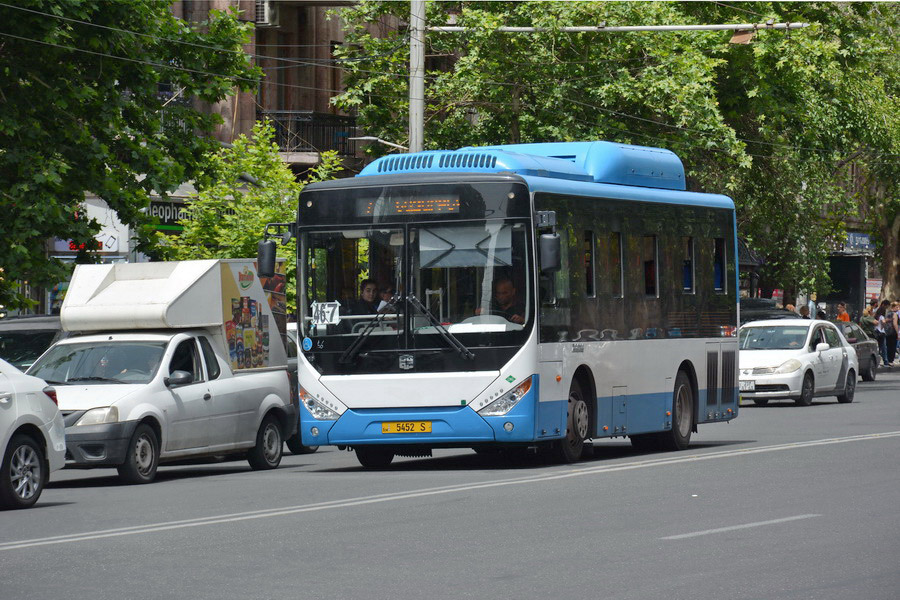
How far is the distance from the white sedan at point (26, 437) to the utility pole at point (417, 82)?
11934 millimetres

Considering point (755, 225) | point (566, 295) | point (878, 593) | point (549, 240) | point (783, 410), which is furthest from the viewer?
point (755, 225)

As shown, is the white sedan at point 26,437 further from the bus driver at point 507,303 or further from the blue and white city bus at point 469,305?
the bus driver at point 507,303

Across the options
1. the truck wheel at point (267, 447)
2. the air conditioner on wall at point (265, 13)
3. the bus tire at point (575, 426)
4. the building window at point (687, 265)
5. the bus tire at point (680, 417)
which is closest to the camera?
the bus tire at point (575, 426)

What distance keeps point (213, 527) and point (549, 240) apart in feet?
17.4

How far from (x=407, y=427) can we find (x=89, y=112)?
1052 centimetres

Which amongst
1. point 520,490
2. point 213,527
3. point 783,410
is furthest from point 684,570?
point 783,410

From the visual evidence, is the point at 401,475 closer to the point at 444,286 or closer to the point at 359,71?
the point at 444,286

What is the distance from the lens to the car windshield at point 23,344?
21.0 meters

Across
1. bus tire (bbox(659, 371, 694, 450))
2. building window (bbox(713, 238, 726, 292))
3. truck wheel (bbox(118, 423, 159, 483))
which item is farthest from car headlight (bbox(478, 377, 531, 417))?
building window (bbox(713, 238, 726, 292))

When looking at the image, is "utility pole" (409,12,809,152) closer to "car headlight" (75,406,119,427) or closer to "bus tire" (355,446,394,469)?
"bus tire" (355,446,394,469)

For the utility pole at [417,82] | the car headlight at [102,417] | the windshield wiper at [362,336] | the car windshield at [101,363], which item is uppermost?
the utility pole at [417,82]

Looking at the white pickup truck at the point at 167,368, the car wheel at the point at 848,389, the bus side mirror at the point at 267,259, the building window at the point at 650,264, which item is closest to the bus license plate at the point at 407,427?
the bus side mirror at the point at 267,259

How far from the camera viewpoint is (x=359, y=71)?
114ft

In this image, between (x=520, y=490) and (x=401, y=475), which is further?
(x=401, y=475)
